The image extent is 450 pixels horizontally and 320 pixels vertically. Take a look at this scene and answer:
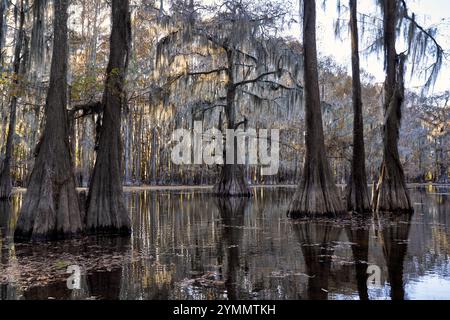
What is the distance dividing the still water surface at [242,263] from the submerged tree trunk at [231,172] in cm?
1214

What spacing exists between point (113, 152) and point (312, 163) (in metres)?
5.54

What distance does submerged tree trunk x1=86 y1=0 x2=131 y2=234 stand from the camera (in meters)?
8.83

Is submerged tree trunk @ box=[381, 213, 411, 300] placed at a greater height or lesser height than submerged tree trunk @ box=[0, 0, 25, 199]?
lesser

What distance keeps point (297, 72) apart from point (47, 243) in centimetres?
1534

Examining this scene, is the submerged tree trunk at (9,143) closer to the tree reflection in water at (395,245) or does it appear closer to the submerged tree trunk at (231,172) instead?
the submerged tree trunk at (231,172)

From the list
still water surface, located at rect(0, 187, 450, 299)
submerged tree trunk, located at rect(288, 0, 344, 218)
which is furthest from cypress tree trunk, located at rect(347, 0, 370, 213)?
still water surface, located at rect(0, 187, 450, 299)

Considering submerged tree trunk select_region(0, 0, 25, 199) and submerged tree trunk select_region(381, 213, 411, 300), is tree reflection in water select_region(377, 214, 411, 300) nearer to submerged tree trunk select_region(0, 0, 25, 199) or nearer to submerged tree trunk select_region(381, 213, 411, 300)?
submerged tree trunk select_region(381, 213, 411, 300)

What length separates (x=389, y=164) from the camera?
521 inches

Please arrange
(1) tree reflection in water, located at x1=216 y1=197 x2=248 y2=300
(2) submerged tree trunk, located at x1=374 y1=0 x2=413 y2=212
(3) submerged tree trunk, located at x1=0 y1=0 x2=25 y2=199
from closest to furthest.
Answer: (1) tree reflection in water, located at x1=216 y1=197 x2=248 y2=300 < (2) submerged tree trunk, located at x1=374 y1=0 x2=413 y2=212 < (3) submerged tree trunk, located at x1=0 y1=0 x2=25 y2=199

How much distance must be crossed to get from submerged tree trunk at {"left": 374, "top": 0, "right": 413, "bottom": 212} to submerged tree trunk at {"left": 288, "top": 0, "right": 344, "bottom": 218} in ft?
7.50

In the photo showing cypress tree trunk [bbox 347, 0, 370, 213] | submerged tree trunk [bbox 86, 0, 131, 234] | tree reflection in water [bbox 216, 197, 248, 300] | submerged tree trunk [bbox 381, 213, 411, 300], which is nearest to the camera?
submerged tree trunk [bbox 381, 213, 411, 300]

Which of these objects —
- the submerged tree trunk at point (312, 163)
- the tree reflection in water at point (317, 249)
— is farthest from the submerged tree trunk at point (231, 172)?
the tree reflection in water at point (317, 249)
